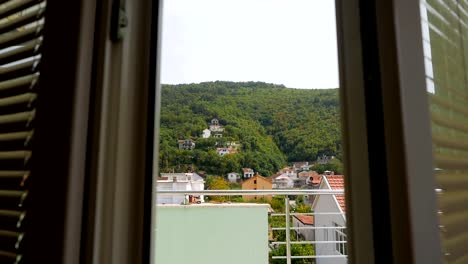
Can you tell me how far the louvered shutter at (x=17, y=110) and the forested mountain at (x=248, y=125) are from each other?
1.19m

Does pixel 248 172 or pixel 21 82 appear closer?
pixel 21 82

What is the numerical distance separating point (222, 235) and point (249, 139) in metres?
0.84

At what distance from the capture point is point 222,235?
8.44 feet

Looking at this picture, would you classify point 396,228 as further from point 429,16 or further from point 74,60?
point 74,60

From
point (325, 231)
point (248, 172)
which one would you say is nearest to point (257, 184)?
point (248, 172)

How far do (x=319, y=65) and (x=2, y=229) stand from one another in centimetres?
139

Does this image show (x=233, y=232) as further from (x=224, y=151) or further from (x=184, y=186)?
(x=224, y=151)

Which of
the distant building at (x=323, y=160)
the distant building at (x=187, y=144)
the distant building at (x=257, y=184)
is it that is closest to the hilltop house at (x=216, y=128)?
the distant building at (x=187, y=144)

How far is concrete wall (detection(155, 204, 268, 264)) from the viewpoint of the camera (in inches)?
99.6

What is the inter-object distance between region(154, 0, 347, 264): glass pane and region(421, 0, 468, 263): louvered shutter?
974 mm

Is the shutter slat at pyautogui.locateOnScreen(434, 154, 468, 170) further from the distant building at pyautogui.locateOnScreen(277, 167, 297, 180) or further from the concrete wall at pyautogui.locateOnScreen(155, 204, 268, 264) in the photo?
the concrete wall at pyautogui.locateOnScreen(155, 204, 268, 264)

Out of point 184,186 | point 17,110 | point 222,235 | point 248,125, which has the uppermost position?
point 248,125

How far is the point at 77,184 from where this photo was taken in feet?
1.92

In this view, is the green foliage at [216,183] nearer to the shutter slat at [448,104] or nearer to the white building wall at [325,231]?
the white building wall at [325,231]
